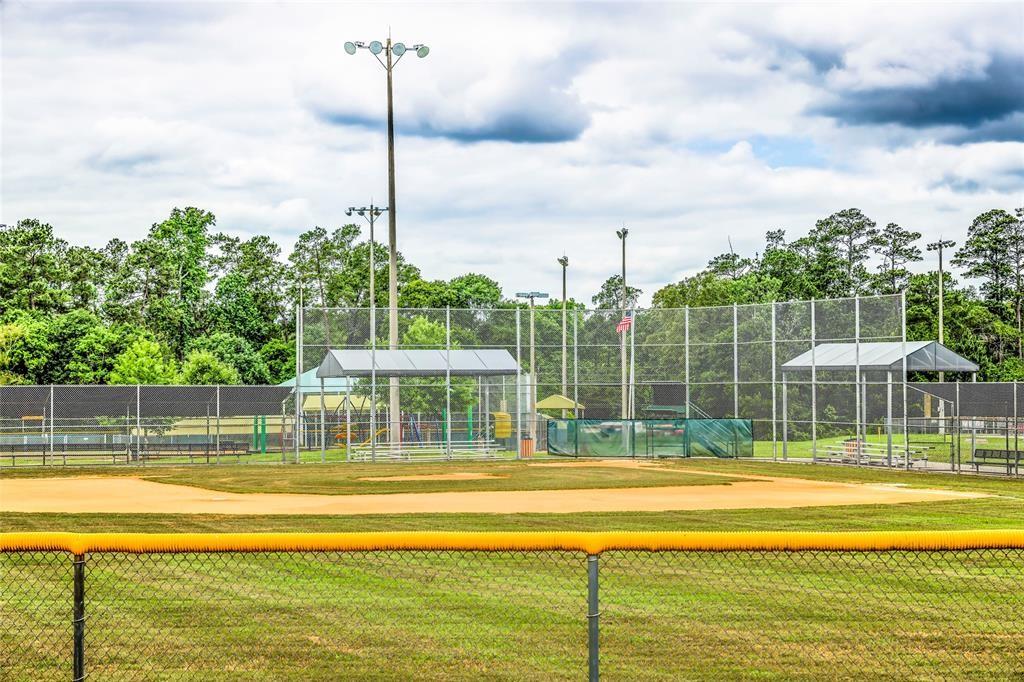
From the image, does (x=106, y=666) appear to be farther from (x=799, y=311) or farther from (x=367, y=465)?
(x=799, y=311)

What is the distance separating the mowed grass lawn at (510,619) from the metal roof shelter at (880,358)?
2248 cm

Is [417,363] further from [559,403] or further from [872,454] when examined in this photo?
[872,454]

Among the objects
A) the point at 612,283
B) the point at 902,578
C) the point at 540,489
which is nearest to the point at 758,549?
the point at 902,578

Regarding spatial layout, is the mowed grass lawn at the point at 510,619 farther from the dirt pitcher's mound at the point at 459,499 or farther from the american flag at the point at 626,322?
the american flag at the point at 626,322

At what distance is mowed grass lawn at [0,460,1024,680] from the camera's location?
8273 mm

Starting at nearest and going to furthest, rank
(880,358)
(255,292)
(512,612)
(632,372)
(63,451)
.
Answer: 1. (512,612)
2. (880,358)
3. (63,451)
4. (632,372)
5. (255,292)

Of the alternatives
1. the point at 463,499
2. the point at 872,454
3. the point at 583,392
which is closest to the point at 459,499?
the point at 463,499

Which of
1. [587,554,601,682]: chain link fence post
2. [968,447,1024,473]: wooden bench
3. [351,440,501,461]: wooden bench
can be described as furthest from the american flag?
[587,554,601,682]: chain link fence post

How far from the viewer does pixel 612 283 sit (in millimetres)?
139500

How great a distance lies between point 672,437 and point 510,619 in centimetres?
3184

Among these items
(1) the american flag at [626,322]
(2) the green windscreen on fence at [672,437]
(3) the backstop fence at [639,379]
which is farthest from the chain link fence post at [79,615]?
(1) the american flag at [626,322]

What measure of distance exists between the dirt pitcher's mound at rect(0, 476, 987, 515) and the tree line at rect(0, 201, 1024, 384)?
36.6 m

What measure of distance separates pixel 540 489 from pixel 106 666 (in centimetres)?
1980

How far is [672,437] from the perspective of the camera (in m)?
41.0
